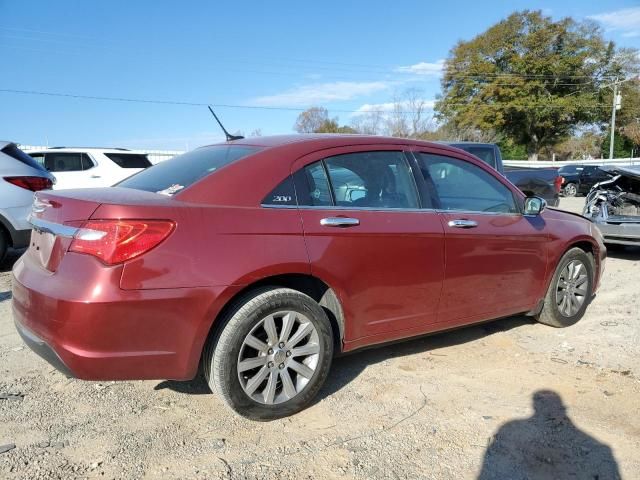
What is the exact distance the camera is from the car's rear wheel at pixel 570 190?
76.4 ft

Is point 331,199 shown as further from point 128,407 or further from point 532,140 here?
point 532,140

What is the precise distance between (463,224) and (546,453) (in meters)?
1.57

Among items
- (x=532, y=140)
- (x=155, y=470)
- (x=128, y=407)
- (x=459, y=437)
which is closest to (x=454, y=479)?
(x=459, y=437)

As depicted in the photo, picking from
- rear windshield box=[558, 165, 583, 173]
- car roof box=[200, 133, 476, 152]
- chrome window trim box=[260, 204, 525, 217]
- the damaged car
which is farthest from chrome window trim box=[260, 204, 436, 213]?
rear windshield box=[558, 165, 583, 173]

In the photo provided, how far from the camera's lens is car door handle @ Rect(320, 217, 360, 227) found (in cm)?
306

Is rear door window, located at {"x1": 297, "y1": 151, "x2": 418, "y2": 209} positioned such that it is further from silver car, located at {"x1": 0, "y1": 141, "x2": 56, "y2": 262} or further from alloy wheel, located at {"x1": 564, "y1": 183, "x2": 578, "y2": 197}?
alloy wheel, located at {"x1": 564, "y1": 183, "x2": 578, "y2": 197}

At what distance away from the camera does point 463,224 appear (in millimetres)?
3701

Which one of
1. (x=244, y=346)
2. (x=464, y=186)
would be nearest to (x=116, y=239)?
(x=244, y=346)

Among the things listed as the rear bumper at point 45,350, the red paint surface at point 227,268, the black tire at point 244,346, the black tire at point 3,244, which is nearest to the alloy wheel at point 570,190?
the red paint surface at point 227,268

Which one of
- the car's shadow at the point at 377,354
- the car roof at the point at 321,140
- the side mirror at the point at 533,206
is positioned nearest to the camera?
the car roof at the point at 321,140

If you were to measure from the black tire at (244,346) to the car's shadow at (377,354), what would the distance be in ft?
1.07

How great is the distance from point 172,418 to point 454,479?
1573mm

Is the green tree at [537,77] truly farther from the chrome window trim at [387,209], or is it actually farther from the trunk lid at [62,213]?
the trunk lid at [62,213]

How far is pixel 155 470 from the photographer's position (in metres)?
2.51
